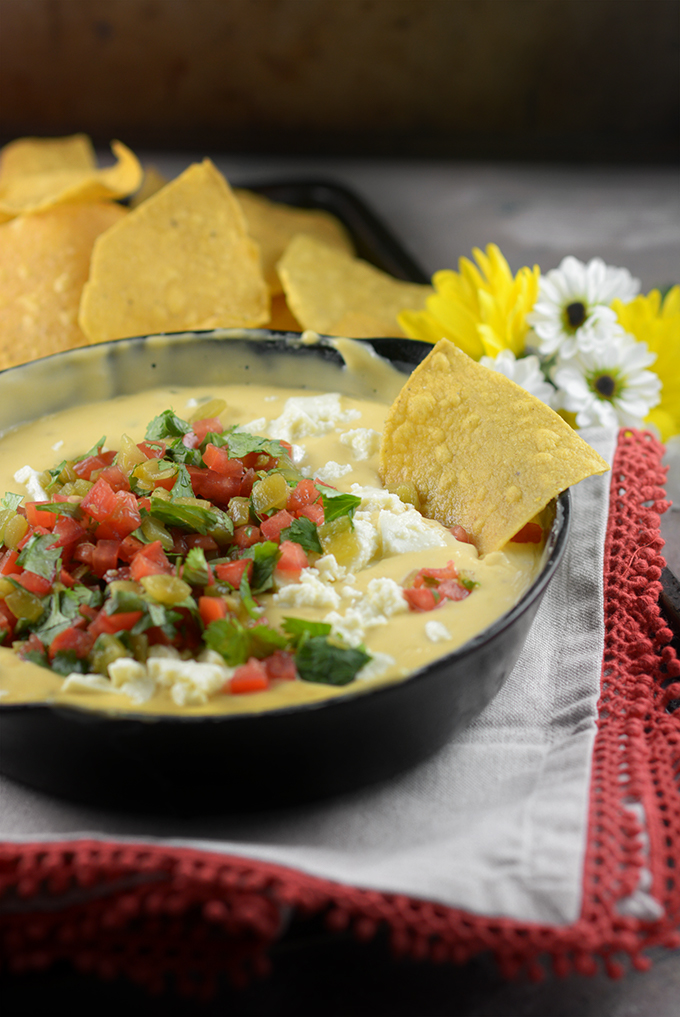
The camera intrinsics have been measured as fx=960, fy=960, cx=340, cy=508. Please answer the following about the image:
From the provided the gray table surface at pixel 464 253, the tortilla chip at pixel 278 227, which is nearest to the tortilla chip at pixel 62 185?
the tortilla chip at pixel 278 227

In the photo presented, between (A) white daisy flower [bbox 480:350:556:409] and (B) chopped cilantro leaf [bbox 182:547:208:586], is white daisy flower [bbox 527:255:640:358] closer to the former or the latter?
(A) white daisy flower [bbox 480:350:556:409]

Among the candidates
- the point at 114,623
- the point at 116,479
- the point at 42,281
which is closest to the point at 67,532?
the point at 116,479

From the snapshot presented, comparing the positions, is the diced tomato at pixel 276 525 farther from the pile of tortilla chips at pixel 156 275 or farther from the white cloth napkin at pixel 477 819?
the pile of tortilla chips at pixel 156 275

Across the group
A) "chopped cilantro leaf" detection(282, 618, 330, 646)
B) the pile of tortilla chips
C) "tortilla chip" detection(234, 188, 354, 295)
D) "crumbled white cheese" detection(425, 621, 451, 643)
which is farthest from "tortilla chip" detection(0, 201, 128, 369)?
"crumbled white cheese" detection(425, 621, 451, 643)

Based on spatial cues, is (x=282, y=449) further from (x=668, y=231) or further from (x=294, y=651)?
(x=668, y=231)

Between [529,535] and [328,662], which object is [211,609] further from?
[529,535]

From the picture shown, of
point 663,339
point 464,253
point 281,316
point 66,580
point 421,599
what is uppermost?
point 663,339
